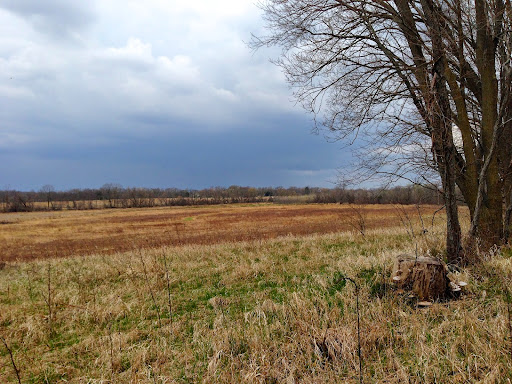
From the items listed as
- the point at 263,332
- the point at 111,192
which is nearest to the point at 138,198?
the point at 111,192

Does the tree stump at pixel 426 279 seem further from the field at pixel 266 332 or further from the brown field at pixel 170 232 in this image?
the brown field at pixel 170 232

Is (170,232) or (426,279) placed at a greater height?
(426,279)

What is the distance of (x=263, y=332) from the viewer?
395cm

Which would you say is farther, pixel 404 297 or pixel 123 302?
pixel 123 302

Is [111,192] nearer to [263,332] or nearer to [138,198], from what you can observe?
[138,198]

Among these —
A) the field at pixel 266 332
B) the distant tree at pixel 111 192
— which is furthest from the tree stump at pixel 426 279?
the distant tree at pixel 111 192

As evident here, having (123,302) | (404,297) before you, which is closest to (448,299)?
(404,297)

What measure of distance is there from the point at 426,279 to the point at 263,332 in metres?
2.55

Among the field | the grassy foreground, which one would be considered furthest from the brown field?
the grassy foreground

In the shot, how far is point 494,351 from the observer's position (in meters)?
2.89

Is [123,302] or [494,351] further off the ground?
[494,351]

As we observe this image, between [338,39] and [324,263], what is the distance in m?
5.65

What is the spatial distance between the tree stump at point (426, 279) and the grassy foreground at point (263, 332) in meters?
0.24

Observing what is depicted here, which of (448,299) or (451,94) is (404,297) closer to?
(448,299)
